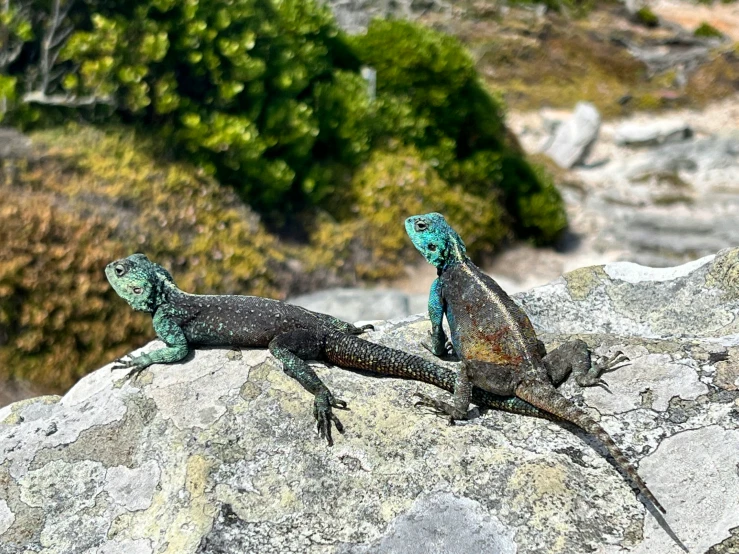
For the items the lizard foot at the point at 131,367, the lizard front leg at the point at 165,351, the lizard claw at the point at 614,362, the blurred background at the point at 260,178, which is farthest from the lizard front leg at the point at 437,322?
the blurred background at the point at 260,178

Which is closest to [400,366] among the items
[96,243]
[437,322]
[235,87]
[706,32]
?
[437,322]

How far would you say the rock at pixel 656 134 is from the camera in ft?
67.8

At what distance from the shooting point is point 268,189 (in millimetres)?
11102

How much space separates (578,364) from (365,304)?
6032 millimetres

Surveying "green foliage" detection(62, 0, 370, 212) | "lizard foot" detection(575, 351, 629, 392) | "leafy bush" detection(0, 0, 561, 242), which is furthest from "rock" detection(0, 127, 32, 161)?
"lizard foot" detection(575, 351, 629, 392)

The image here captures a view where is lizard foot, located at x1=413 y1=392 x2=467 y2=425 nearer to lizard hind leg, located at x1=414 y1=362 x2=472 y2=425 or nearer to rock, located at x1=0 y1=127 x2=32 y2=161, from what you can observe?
lizard hind leg, located at x1=414 y1=362 x2=472 y2=425

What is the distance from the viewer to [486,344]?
145 inches

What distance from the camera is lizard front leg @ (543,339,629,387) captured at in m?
3.48

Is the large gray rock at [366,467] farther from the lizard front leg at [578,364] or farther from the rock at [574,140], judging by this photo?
the rock at [574,140]

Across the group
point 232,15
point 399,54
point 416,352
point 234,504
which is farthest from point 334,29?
point 234,504

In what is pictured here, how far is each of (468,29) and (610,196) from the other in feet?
53.0

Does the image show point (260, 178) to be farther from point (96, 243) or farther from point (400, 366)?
point (400, 366)

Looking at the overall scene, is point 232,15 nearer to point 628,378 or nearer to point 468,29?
point 628,378

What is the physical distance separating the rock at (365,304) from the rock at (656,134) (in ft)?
46.0
